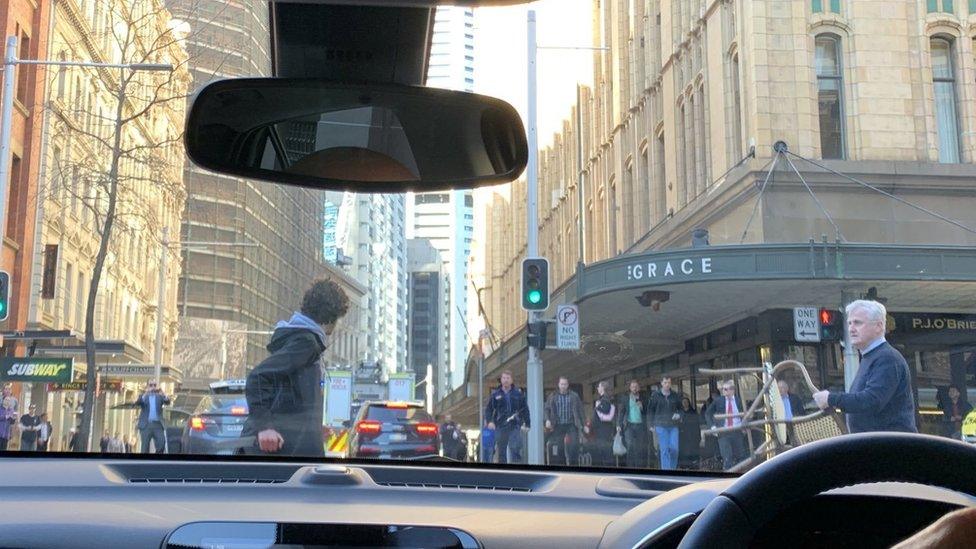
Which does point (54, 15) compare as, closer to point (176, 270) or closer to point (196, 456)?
point (176, 270)

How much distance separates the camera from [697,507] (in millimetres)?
1810

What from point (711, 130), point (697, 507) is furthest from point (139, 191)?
point (711, 130)

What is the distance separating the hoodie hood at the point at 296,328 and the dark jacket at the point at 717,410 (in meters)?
1.63

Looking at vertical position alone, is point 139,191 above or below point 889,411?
above

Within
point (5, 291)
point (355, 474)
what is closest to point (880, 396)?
point (355, 474)

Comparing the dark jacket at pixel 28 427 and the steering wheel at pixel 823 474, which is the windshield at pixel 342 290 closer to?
the dark jacket at pixel 28 427

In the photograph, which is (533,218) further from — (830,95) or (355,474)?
(830,95)

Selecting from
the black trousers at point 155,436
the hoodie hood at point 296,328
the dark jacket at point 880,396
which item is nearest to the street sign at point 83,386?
the black trousers at point 155,436

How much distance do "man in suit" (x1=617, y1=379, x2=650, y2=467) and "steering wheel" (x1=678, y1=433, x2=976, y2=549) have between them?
183 cm

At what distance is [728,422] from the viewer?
3928 mm

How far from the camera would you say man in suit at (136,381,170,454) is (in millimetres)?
2885

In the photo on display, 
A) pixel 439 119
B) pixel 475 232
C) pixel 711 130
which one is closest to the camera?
pixel 439 119

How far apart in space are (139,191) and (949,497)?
2.01 m

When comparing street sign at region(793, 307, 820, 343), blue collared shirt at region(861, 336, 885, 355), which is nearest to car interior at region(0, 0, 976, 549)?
blue collared shirt at region(861, 336, 885, 355)
